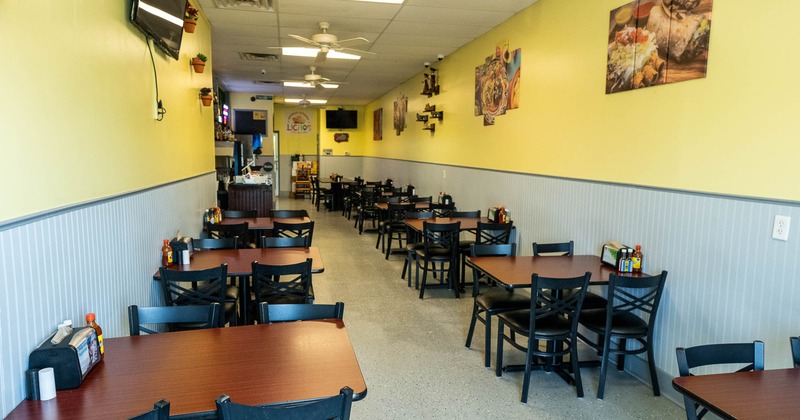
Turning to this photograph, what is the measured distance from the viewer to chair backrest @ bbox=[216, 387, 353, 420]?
146cm

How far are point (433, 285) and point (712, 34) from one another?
3657 mm

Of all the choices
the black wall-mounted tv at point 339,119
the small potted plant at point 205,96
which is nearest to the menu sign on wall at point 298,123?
the black wall-mounted tv at point 339,119

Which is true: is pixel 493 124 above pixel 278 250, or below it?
above

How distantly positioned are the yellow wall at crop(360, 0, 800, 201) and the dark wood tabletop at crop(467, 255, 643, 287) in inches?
28.6

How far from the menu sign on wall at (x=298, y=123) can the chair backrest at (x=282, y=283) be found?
14.0 m

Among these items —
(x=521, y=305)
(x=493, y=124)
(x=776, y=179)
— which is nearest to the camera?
(x=776, y=179)

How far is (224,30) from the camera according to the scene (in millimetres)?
6746

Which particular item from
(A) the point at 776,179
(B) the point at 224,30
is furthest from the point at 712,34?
(B) the point at 224,30

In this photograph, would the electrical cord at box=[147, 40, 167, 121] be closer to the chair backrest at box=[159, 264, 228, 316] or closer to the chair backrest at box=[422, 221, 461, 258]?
the chair backrest at box=[159, 264, 228, 316]

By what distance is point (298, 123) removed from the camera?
17141mm

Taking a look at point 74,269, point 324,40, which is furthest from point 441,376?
point 324,40

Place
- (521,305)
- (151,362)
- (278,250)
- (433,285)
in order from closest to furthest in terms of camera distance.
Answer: (151,362) < (521,305) < (278,250) < (433,285)

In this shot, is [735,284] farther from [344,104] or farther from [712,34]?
[344,104]

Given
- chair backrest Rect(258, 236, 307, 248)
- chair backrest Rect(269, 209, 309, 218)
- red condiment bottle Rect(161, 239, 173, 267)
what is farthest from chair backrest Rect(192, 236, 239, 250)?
chair backrest Rect(269, 209, 309, 218)
